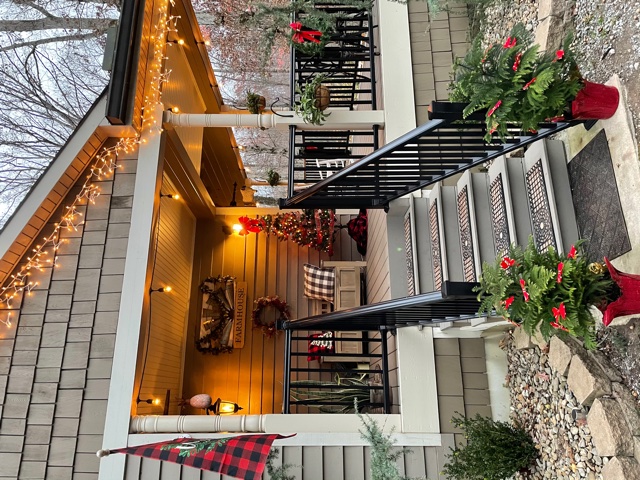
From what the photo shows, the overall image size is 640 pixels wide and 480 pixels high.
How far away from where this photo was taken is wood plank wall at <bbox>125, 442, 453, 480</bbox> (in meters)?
3.35

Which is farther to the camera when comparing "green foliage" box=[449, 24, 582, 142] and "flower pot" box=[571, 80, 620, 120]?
"flower pot" box=[571, 80, 620, 120]

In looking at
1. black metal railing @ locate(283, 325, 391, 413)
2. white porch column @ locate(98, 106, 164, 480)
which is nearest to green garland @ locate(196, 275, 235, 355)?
black metal railing @ locate(283, 325, 391, 413)

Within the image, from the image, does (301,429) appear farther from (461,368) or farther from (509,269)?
(509,269)

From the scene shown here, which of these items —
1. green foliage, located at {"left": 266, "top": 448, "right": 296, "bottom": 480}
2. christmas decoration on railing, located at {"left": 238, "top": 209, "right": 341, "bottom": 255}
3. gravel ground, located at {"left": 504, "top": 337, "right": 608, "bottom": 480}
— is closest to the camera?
gravel ground, located at {"left": 504, "top": 337, "right": 608, "bottom": 480}

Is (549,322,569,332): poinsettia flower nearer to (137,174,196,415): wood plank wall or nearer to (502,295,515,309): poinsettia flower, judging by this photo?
(502,295,515,309): poinsettia flower

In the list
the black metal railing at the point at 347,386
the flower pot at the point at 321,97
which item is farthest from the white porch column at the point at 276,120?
the black metal railing at the point at 347,386

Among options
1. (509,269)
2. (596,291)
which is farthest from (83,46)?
(596,291)

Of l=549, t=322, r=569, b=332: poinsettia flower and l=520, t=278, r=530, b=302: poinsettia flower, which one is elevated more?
l=520, t=278, r=530, b=302: poinsettia flower

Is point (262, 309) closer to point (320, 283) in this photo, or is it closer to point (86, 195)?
point (320, 283)

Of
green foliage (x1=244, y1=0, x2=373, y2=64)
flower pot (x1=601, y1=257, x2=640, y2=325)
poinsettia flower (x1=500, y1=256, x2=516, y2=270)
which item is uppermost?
green foliage (x1=244, y1=0, x2=373, y2=64)

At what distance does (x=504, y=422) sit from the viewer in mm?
3357

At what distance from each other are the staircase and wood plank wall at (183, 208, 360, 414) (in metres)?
2.86

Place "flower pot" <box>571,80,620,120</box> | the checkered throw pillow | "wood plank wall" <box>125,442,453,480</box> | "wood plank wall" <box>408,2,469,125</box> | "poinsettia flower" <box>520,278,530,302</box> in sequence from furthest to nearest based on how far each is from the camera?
the checkered throw pillow, "wood plank wall" <box>408,2,469,125</box>, "wood plank wall" <box>125,442,453,480</box>, "flower pot" <box>571,80,620,120</box>, "poinsettia flower" <box>520,278,530,302</box>

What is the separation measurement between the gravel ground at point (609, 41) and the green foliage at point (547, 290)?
0.91m
